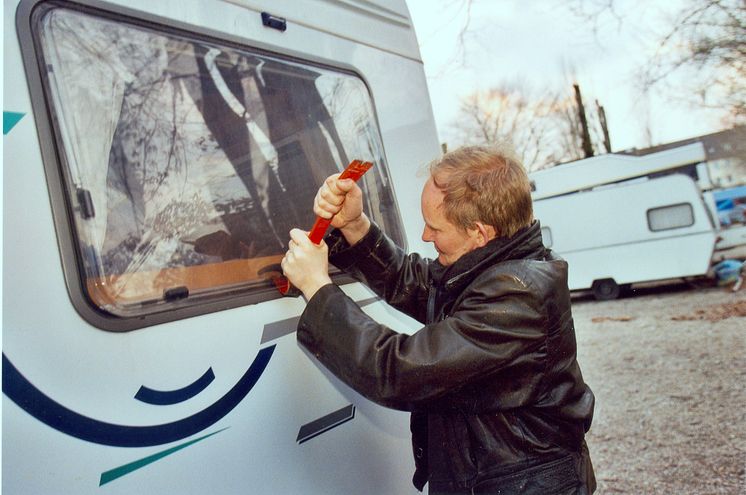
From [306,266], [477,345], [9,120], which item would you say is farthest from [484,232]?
[9,120]

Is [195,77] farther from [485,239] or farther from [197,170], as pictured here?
[485,239]

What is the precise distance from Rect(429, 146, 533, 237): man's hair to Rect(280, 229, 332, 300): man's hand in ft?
1.25

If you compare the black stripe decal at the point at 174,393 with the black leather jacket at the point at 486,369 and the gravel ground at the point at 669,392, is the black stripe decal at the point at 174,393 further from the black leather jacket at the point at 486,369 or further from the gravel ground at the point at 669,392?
the gravel ground at the point at 669,392

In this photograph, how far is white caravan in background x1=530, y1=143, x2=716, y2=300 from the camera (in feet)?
35.1

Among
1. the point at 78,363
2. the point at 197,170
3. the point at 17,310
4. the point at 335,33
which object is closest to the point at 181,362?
the point at 78,363

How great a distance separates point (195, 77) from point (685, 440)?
5234 millimetres

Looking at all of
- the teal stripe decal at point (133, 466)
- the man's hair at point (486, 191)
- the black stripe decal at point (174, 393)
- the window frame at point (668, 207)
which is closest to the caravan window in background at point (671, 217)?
the window frame at point (668, 207)

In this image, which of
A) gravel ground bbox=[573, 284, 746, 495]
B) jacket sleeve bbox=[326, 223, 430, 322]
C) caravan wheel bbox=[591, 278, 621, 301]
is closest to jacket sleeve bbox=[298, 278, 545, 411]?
jacket sleeve bbox=[326, 223, 430, 322]

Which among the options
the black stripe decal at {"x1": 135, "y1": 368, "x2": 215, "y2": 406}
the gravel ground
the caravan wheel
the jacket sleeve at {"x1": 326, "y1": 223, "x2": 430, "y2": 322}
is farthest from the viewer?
the caravan wheel

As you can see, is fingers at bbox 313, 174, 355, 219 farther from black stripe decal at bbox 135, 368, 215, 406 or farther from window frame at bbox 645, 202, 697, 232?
window frame at bbox 645, 202, 697, 232

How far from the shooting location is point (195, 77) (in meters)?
1.77

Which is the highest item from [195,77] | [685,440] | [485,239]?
[195,77]

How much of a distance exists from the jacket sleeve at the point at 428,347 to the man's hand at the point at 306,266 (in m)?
0.06

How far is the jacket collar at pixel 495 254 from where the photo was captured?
154 cm
